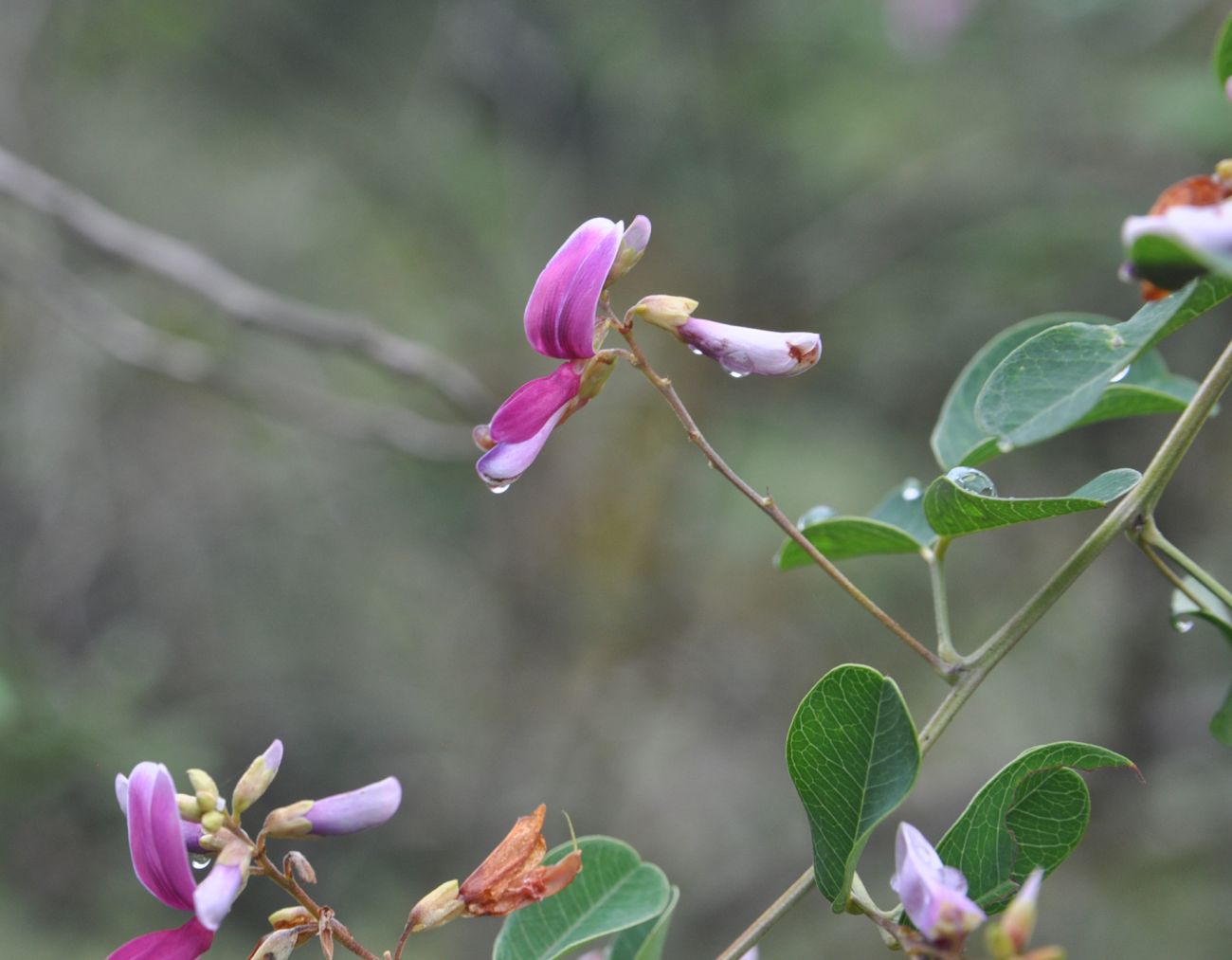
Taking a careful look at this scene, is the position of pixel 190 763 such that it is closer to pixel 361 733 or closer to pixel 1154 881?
pixel 361 733

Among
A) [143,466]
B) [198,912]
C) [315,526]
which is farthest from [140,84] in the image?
[198,912]

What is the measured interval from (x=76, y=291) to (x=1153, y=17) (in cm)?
358

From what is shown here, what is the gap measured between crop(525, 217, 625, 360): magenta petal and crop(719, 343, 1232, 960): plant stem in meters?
0.38

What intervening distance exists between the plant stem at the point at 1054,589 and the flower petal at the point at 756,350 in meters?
0.24

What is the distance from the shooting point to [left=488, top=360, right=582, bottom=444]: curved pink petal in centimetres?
87

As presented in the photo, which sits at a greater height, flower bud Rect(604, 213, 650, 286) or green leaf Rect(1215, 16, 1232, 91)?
green leaf Rect(1215, 16, 1232, 91)

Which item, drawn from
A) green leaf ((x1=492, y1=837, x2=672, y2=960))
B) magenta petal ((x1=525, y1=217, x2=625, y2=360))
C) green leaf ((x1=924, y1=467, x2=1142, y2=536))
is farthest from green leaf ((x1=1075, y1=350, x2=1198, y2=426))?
green leaf ((x1=492, y1=837, x2=672, y2=960))

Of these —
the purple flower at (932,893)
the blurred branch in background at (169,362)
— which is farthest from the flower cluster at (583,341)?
the blurred branch in background at (169,362)

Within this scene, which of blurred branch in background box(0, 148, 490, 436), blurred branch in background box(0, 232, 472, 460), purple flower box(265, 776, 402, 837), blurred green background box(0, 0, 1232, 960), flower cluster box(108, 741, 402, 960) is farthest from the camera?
blurred green background box(0, 0, 1232, 960)

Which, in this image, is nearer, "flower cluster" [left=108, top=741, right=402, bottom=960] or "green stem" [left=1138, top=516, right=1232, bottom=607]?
"flower cluster" [left=108, top=741, right=402, bottom=960]

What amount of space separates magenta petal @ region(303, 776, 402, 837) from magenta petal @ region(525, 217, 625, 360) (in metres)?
0.36

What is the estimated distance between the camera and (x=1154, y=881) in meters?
4.46

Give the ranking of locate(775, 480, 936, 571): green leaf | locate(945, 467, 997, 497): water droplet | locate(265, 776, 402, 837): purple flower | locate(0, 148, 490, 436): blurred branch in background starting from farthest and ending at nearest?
locate(0, 148, 490, 436): blurred branch in background
locate(775, 480, 936, 571): green leaf
locate(945, 467, 997, 497): water droplet
locate(265, 776, 402, 837): purple flower

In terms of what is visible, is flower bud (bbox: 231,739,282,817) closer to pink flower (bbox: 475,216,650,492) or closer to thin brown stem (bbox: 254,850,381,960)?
thin brown stem (bbox: 254,850,381,960)
